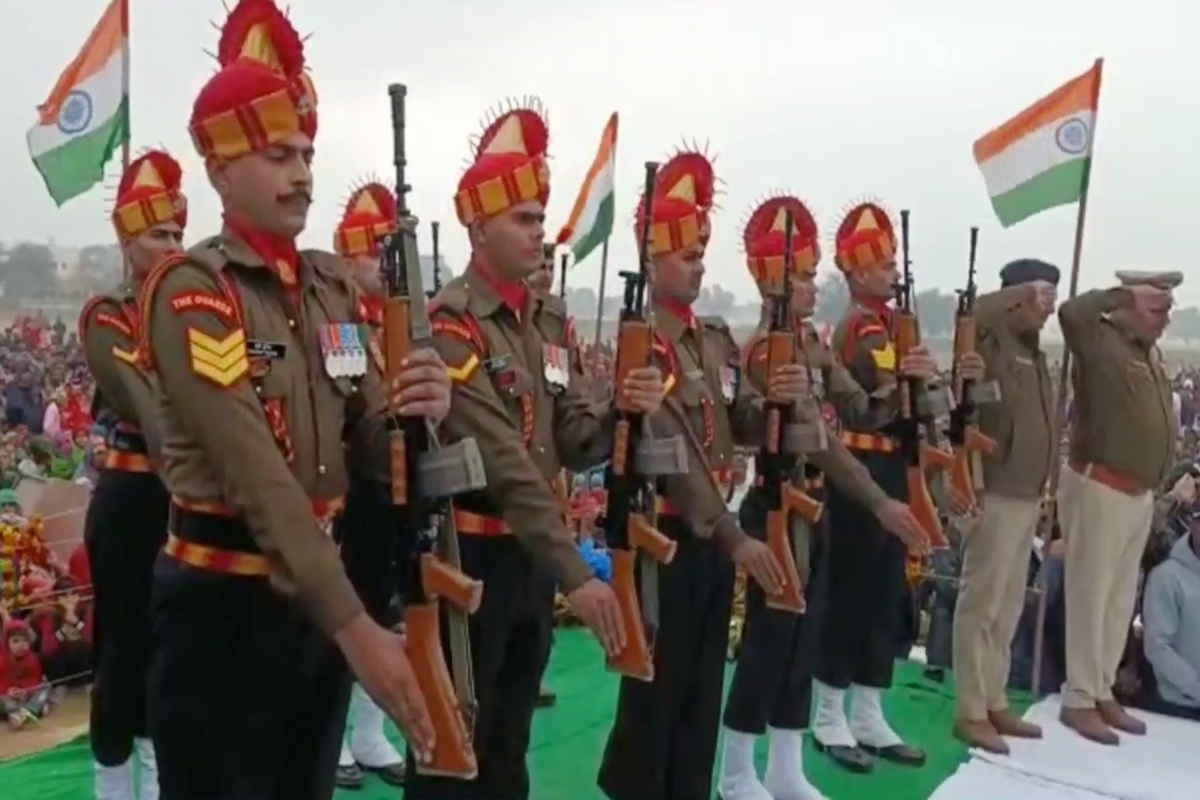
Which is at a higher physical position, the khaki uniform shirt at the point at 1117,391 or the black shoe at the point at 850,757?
the khaki uniform shirt at the point at 1117,391

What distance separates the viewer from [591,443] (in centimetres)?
347

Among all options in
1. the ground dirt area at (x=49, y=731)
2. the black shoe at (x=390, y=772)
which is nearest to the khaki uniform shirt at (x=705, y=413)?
the black shoe at (x=390, y=772)

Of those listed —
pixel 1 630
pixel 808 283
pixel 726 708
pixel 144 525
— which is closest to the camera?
pixel 144 525

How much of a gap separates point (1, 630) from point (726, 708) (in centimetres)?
345

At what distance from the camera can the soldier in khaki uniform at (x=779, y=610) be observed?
4.54m

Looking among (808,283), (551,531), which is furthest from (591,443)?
(808,283)

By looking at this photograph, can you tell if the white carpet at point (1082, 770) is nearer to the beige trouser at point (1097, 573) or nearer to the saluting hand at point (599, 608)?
the beige trouser at point (1097, 573)

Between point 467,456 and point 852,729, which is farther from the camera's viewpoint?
point 852,729

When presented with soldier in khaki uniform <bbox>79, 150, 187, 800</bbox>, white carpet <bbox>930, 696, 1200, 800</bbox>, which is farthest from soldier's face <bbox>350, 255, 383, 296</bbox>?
white carpet <bbox>930, 696, 1200, 800</bbox>

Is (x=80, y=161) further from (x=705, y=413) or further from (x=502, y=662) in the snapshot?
(x=502, y=662)

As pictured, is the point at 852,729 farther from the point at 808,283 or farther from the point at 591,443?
the point at 591,443

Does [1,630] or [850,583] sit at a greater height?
[850,583]

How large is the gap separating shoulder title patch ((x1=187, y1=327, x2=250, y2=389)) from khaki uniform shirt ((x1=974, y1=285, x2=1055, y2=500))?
3917mm

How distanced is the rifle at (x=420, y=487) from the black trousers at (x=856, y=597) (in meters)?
2.79
